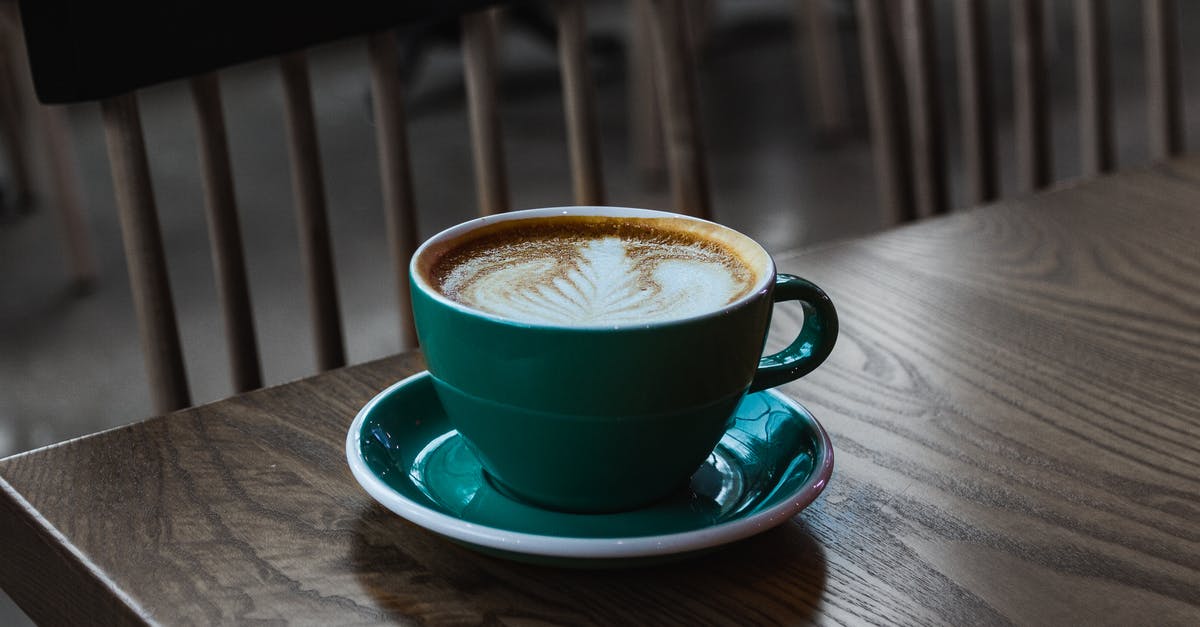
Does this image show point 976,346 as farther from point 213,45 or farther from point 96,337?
point 96,337

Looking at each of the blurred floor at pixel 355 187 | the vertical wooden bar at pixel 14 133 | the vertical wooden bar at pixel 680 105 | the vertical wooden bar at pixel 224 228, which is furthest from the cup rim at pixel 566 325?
the vertical wooden bar at pixel 14 133

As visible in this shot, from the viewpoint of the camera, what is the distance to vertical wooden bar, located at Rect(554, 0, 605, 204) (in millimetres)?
776

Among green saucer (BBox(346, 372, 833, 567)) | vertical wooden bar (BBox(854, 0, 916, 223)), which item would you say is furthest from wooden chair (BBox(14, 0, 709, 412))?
green saucer (BBox(346, 372, 833, 567))

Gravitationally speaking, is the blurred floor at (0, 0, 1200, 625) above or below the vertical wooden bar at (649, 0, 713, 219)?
below

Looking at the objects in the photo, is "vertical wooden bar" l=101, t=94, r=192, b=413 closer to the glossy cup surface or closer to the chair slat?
the glossy cup surface

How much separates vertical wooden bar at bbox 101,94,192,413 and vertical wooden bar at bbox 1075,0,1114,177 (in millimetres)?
639

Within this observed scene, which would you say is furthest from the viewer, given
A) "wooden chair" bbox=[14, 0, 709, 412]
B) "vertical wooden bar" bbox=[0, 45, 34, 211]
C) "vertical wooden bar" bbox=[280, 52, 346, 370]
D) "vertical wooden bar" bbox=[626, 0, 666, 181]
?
"vertical wooden bar" bbox=[626, 0, 666, 181]

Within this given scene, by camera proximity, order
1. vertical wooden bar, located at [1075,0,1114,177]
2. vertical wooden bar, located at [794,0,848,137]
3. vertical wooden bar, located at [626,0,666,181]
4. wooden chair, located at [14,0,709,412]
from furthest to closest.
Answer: vertical wooden bar, located at [794,0,848,137]
vertical wooden bar, located at [626,0,666,181]
vertical wooden bar, located at [1075,0,1114,177]
wooden chair, located at [14,0,709,412]

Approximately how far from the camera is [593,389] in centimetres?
36

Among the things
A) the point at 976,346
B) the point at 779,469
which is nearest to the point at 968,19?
the point at 976,346

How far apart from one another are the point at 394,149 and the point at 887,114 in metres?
0.37

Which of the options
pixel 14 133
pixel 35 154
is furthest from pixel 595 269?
pixel 35 154

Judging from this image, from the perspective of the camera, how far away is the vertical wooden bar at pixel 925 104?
0.88 metres

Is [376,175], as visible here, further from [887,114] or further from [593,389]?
[593,389]
